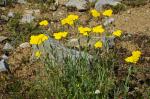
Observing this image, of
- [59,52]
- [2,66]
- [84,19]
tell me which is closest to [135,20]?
[84,19]

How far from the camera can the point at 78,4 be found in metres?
8.14

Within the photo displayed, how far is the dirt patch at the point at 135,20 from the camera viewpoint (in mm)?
7270

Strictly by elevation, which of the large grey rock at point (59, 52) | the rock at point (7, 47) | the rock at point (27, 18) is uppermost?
the rock at point (27, 18)

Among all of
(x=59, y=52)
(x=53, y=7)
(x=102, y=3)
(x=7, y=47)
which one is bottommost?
(x=7, y=47)

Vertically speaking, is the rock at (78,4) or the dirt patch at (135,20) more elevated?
the rock at (78,4)

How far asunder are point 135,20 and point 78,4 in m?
1.17

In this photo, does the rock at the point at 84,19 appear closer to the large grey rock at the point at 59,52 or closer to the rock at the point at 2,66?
the large grey rock at the point at 59,52

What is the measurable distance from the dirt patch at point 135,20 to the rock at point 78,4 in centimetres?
66

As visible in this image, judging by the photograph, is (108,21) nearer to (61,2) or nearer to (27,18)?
(61,2)

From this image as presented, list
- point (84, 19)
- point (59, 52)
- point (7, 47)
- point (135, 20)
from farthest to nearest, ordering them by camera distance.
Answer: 1. point (84, 19)
2. point (135, 20)
3. point (7, 47)
4. point (59, 52)

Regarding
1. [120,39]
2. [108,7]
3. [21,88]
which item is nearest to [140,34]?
[120,39]

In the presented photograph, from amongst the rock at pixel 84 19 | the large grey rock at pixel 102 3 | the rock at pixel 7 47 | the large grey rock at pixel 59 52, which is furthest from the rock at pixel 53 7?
the large grey rock at pixel 59 52

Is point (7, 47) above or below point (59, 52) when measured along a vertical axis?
below

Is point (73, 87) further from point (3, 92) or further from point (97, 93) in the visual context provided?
point (3, 92)
